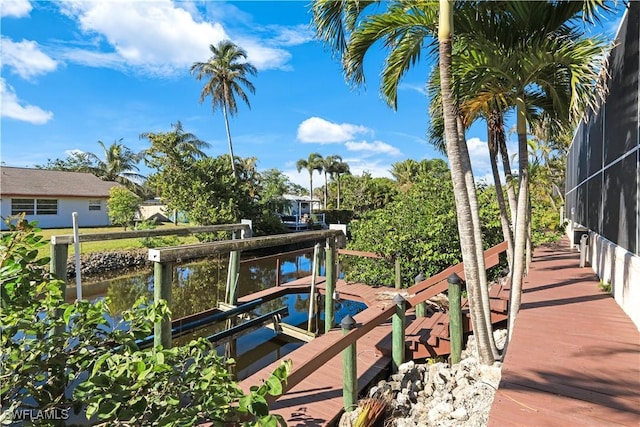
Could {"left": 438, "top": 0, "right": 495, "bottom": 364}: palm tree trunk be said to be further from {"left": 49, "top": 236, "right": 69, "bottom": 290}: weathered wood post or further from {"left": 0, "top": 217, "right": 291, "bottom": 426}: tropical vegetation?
{"left": 49, "top": 236, "right": 69, "bottom": 290}: weathered wood post

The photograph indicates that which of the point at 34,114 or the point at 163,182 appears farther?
the point at 163,182

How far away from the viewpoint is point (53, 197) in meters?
23.4

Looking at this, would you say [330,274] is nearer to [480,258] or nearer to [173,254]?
[480,258]

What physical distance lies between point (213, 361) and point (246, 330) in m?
4.83

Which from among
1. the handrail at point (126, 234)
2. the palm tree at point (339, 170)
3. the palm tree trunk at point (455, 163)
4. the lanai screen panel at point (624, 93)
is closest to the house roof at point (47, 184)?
the handrail at point (126, 234)

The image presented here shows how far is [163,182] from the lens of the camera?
66.2 ft

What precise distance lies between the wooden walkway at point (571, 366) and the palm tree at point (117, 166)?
4054cm

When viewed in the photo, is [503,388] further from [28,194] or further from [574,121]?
[28,194]

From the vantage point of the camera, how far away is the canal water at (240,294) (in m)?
7.21

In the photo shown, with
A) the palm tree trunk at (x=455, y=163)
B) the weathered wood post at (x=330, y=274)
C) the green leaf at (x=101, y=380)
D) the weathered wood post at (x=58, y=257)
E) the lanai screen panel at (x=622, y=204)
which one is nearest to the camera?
the green leaf at (x=101, y=380)

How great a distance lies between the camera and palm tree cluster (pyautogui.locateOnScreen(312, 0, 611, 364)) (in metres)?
3.50

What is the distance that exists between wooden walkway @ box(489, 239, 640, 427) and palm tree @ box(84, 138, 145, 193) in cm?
4054

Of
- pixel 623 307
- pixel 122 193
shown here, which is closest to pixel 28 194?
pixel 122 193

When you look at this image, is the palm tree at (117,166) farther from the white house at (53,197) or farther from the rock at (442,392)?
the rock at (442,392)
